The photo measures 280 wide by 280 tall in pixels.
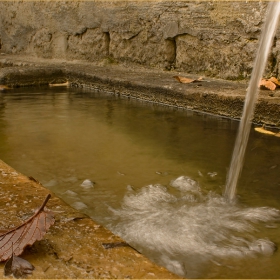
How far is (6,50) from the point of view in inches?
231

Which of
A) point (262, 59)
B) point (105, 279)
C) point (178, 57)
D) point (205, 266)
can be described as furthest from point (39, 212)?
point (178, 57)

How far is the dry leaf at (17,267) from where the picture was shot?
896 millimetres

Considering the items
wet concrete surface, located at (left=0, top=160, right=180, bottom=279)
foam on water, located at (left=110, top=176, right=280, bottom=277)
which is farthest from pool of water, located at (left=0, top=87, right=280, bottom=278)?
wet concrete surface, located at (left=0, top=160, right=180, bottom=279)

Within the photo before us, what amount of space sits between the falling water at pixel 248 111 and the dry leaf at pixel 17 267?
1.01 metres

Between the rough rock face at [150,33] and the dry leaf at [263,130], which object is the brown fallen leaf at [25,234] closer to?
the dry leaf at [263,130]

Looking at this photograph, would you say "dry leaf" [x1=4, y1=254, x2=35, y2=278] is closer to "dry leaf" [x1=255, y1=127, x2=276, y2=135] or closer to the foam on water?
the foam on water

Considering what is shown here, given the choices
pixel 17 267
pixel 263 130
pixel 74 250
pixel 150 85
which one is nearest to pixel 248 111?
pixel 263 130

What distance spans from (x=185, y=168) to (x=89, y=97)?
74.2 inches

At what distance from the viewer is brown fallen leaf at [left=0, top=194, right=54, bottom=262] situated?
0.96 metres

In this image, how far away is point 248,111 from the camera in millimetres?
2223

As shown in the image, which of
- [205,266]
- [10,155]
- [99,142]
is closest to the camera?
[205,266]

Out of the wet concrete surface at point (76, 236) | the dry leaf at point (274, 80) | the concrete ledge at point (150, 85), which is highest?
the dry leaf at point (274, 80)

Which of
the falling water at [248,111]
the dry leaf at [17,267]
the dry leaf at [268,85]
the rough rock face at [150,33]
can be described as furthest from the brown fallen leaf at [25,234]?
the rough rock face at [150,33]

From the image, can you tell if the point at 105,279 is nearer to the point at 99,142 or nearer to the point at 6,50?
the point at 99,142
